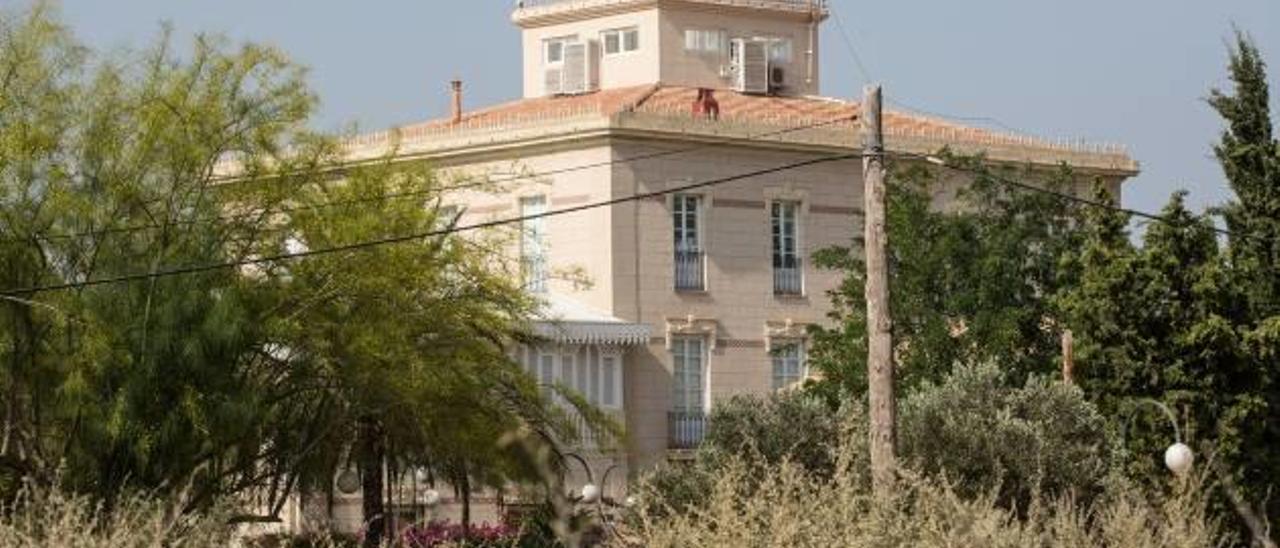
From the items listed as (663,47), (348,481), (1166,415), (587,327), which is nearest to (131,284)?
(348,481)

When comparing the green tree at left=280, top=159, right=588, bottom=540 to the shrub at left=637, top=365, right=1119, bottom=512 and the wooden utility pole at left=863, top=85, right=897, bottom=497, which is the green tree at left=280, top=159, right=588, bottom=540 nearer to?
the shrub at left=637, top=365, right=1119, bottom=512

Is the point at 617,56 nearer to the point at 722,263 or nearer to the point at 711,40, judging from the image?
the point at 711,40

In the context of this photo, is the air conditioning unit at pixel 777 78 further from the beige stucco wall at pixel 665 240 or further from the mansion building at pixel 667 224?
the beige stucco wall at pixel 665 240

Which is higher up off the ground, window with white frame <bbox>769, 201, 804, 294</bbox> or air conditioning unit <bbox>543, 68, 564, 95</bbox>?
air conditioning unit <bbox>543, 68, 564, 95</bbox>

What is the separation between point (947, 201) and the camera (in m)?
62.9

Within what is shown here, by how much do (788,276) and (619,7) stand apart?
25.1 ft

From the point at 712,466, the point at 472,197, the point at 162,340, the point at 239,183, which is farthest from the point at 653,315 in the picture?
the point at 162,340

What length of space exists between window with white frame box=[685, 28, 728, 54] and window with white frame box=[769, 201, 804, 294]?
213 inches

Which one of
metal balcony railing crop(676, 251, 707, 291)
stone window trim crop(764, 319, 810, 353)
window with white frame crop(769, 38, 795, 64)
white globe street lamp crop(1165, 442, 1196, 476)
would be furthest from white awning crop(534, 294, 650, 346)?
white globe street lamp crop(1165, 442, 1196, 476)

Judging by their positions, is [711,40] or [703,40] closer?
[703,40]

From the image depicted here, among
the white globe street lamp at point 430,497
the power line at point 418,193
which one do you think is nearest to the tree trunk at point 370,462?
the white globe street lamp at point 430,497

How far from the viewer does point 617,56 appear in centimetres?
6581

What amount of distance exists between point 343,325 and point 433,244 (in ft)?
10.7

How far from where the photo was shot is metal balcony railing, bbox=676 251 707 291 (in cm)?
6012
